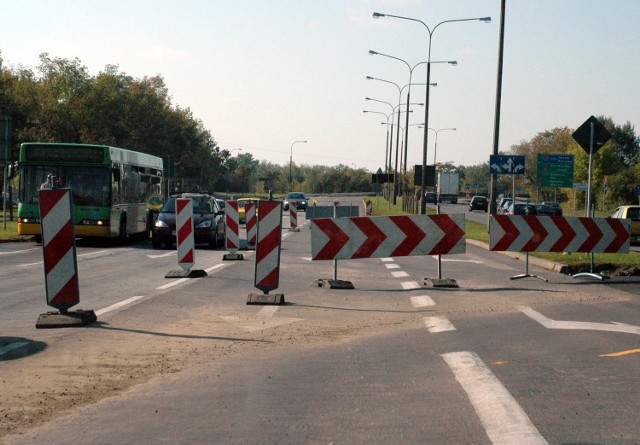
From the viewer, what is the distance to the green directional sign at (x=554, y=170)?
1410 inches

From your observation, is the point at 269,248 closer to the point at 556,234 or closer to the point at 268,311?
the point at 268,311

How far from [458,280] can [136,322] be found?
8.49 meters

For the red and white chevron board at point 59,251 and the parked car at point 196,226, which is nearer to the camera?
the red and white chevron board at point 59,251

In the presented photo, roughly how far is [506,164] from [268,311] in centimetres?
2007

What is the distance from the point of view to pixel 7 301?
13.4 meters

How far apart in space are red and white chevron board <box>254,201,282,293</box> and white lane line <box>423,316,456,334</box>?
8.69ft

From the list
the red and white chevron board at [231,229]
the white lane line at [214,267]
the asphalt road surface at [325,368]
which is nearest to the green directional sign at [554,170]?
the red and white chevron board at [231,229]

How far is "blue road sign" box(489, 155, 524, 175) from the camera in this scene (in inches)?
1209

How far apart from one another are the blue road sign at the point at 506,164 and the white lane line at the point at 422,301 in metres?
16.9

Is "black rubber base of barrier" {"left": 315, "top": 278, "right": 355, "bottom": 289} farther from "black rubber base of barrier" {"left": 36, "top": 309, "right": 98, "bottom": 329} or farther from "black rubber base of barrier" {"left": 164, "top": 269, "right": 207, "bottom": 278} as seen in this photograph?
"black rubber base of barrier" {"left": 36, "top": 309, "right": 98, "bottom": 329}

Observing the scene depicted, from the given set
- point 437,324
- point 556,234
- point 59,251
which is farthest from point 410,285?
point 59,251

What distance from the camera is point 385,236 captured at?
53.5 feet

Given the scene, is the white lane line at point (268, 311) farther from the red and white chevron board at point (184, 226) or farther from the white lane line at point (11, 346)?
the red and white chevron board at point (184, 226)

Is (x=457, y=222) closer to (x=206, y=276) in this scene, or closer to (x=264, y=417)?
(x=206, y=276)
